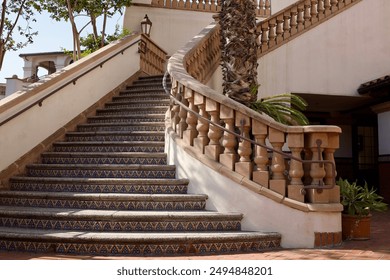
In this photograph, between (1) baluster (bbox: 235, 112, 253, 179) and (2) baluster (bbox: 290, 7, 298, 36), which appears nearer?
(1) baluster (bbox: 235, 112, 253, 179)

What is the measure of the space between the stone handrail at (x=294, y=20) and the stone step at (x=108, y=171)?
4.51m

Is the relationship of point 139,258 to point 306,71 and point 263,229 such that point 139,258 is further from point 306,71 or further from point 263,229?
point 306,71

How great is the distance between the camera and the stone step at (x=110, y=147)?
6552 mm

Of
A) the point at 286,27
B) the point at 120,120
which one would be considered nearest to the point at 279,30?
the point at 286,27

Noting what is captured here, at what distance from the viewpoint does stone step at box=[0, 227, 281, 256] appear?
4.25 meters

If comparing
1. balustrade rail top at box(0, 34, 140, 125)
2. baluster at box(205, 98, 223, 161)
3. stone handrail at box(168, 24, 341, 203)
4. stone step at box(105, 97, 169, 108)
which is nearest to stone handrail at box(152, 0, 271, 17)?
balustrade rail top at box(0, 34, 140, 125)

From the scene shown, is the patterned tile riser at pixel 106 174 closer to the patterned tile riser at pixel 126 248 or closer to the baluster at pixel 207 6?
the patterned tile riser at pixel 126 248

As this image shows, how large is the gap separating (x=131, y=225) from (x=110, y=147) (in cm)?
243

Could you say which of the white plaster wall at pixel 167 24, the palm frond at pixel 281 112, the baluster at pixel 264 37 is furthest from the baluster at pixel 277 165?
the white plaster wall at pixel 167 24

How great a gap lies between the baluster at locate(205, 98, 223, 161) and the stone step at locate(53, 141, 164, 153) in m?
1.53

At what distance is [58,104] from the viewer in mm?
7586

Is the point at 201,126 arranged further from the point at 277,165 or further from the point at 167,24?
the point at 167,24

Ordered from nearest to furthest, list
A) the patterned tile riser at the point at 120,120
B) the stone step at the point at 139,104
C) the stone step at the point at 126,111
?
1. the patterned tile riser at the point at 120,120
2. the stone step at the point at 126,111
3. the stone step at the point at 139,104

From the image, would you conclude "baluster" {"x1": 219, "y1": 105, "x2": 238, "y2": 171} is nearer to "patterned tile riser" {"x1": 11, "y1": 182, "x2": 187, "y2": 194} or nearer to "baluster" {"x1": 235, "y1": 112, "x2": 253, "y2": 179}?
"baluster" {"x1": 235, "y1": 112, "x2": 253, "y2": 179}
